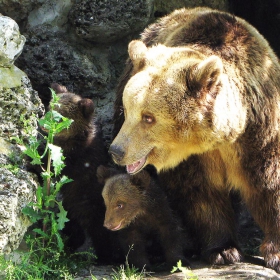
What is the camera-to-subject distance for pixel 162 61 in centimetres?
565

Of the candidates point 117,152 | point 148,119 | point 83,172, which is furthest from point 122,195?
point 148,119

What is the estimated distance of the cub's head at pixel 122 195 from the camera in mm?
6070

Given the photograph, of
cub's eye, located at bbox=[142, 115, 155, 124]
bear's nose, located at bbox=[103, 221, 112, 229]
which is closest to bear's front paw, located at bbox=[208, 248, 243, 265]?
bear's nose, located at bbox=[103, 221, 112, 229]

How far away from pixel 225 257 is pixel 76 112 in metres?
2.11

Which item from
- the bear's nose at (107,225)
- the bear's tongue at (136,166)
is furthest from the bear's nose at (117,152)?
the bear's nose at (107,225)

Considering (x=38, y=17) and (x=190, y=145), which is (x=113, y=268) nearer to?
(x=190, y=145)

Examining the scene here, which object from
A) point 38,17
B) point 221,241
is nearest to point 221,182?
point 221,241

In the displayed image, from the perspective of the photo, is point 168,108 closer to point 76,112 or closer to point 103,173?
point 103,173

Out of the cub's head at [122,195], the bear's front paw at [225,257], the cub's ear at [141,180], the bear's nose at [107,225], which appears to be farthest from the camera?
the bear's front paw at [225,257]

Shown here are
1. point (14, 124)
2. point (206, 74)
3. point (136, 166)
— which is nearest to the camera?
point (206, 74)

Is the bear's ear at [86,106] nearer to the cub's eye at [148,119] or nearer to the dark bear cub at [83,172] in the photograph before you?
the dark bear cub at [83,172]

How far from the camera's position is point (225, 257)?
6621 millimetres

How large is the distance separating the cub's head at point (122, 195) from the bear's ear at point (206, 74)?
4.06 ft

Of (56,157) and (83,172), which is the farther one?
(83,172)
